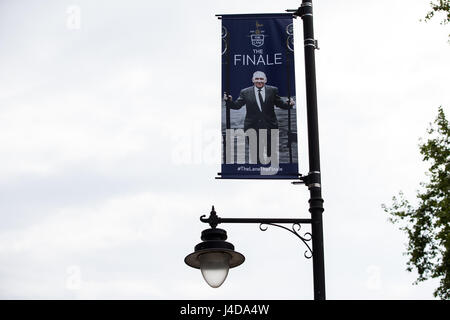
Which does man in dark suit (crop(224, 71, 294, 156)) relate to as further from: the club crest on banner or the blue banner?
the club crest on banner

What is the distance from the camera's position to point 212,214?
29.9 ft

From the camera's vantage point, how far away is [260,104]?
9.21 metres

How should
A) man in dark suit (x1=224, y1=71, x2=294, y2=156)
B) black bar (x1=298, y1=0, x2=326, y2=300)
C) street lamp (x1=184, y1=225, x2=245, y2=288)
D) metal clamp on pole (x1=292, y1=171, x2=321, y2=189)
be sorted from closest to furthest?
1. black bar (x1=298, y1=0, x2=326, y2=300)
2. metal clamp on pole (x1=292, y1=171, x2=321, y2=189)
3. street lamp (x1=184, y1=225, x2=245, y2=288)
4. man in dark suit (x1=224, y1=71, x2=294, y2=156)

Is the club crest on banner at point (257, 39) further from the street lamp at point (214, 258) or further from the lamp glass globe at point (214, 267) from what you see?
the lamp glass globe at point (214, 267)

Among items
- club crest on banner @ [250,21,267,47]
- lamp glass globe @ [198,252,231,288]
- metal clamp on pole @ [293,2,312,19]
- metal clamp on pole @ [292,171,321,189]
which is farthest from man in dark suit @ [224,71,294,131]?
lamp glass globe @ [198,252,231,288]

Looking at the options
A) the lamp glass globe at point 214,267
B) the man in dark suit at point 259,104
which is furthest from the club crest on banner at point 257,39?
the lamp glass globe at point 214,267

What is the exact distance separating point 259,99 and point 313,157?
1085 mm

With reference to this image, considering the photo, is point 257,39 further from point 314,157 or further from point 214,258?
point 214,258

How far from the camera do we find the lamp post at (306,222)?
27.8ft

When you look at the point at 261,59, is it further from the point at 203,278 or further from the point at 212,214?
the point at 203,278

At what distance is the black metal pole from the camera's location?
323 inches

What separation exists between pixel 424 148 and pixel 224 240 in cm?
1479
